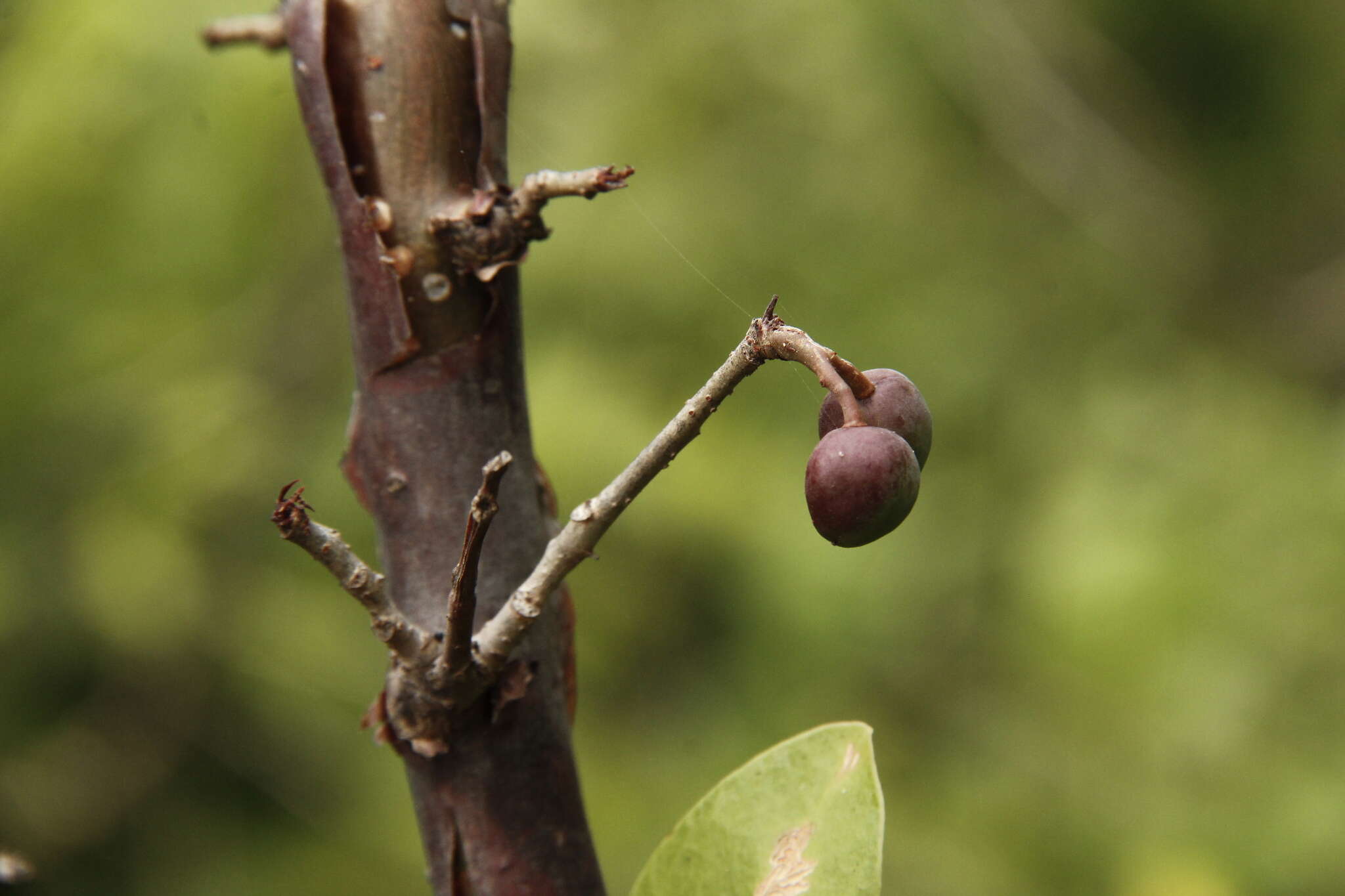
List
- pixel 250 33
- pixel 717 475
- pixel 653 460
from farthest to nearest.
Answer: pixel 717 475 < pixel 250 33 < pixel 653 460

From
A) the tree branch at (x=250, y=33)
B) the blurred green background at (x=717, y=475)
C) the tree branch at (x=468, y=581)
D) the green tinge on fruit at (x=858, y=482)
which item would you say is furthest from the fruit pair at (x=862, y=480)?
the blurred green background at (x=717, y=475)

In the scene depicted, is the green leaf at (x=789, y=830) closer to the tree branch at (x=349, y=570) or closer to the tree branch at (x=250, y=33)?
the tree branch at (x=349, y=570)

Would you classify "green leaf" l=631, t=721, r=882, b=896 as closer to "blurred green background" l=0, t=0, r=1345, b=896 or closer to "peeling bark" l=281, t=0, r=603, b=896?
"peeling bark" l=281, t=0, r=603, b=896

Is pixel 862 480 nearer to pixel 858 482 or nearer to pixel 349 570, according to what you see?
pixel 858 482

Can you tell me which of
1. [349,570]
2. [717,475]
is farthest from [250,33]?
[717,475]

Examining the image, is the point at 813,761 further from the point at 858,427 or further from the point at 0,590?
the point at 0,590

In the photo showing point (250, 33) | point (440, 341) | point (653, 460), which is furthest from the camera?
point (250, 33)

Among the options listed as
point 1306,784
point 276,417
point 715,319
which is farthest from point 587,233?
point 1306,784

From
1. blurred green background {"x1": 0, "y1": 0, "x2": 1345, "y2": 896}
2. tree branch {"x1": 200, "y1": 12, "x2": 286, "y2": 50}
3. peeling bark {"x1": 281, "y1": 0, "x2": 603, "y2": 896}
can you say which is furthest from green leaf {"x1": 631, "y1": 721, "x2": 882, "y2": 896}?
blurred green background {"x1": 0, "y1": 0, "x2": 1345, "y2": 896}
